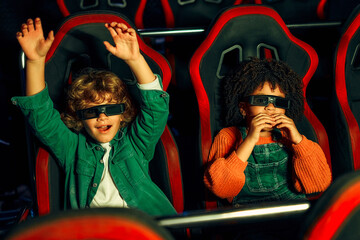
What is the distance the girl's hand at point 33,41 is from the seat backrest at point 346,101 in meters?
1.09

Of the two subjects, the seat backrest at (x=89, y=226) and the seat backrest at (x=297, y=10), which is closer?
the seat backrest at (x=89, y=226)

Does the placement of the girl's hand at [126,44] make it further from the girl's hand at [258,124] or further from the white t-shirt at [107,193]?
the girl's hand at [258,124]

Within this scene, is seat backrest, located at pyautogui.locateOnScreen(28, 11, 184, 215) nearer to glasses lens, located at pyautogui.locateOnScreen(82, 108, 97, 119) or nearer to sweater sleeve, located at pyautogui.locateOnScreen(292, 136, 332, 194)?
glasses lens, located at pyautogui.locateOnScreen(82, 108, 97, 119)

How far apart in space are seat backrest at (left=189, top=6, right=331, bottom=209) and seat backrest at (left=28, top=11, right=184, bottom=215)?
12 centimetres

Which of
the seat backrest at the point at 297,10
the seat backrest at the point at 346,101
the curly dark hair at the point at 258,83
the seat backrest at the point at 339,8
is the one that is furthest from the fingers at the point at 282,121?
the seat backrest at the point at 339,8

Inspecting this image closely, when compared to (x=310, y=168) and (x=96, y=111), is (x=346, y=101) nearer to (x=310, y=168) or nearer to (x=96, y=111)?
(x=310, y=168)

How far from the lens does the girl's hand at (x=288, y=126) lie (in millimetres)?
1064

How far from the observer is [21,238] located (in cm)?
49

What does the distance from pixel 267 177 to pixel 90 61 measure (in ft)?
2.55

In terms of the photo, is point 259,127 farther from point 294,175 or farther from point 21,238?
point 21,238

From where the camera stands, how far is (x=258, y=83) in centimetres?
115

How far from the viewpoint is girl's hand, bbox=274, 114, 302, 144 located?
1064 mm

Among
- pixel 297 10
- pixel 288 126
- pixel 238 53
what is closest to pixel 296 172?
pixel 288 126

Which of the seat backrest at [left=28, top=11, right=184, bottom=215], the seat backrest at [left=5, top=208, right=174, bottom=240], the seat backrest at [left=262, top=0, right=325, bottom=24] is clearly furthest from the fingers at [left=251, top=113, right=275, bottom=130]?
the seat backrest at [left=262, top=0, right=325, bottom=24]
